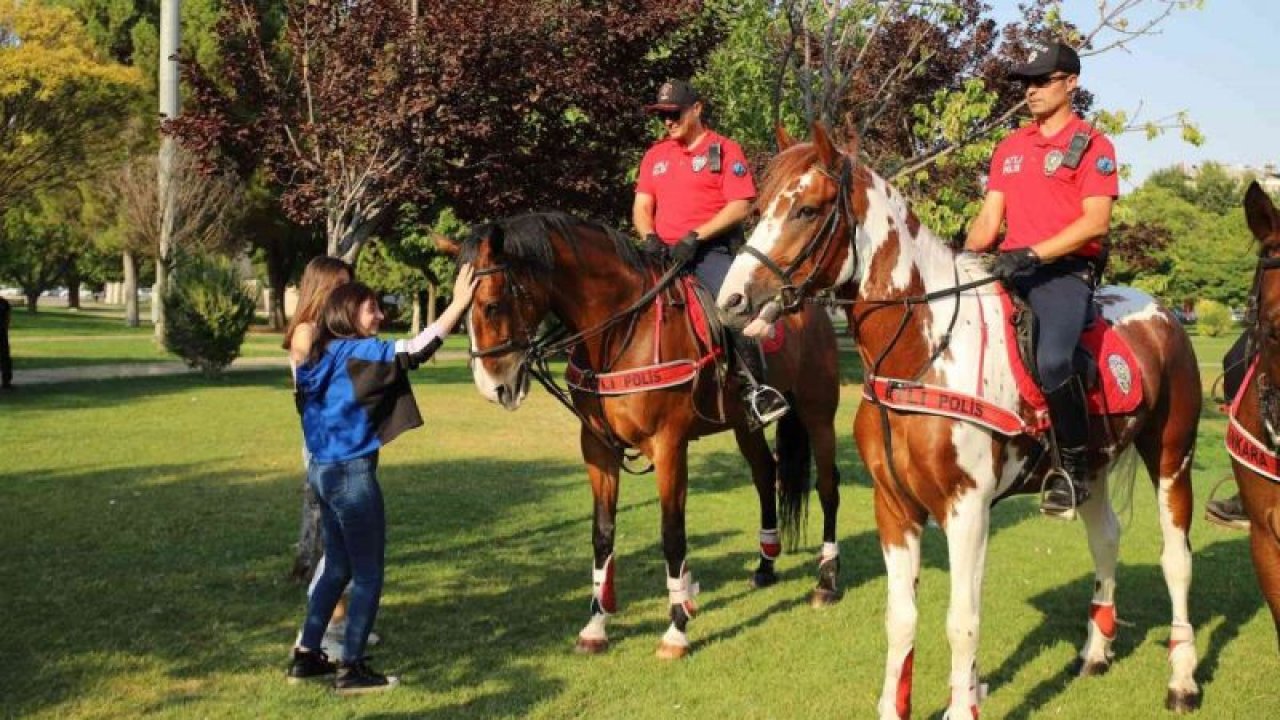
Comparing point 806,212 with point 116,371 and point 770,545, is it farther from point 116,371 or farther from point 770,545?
point 116,371

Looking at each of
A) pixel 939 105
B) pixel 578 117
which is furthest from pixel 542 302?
pixel 939 105

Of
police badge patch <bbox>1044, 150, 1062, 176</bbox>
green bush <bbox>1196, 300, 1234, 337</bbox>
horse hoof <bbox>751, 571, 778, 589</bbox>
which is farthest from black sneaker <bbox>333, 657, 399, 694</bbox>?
green bush <bbox>1196, 300, 1234, 337</bbox>

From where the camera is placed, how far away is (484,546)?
918 centimetres

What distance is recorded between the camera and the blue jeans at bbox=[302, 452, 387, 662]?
17.9ft

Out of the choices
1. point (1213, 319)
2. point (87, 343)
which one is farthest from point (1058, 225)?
point (1213, 319)

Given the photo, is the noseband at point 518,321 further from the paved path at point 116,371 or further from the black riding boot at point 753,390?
the paved path at point 116,371

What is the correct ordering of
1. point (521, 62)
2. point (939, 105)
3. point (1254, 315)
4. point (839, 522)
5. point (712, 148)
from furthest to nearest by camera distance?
point (939, 105) < point (839, 522) < point (521, 62) < point (712, 148) < point (1254, 315)

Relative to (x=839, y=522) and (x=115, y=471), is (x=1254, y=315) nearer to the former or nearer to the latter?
(x=839, y=522)

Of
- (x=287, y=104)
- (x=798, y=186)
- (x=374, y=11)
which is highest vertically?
(x=374, y=11)

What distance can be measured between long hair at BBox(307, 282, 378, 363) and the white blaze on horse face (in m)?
2.15

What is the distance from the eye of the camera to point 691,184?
22.9ft

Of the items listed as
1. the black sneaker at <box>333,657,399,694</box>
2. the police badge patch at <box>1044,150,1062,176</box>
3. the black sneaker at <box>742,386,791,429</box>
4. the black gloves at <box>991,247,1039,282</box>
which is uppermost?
the police badge patch at <box>1044,150,1062,176</box>

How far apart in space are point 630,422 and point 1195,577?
5.25 m

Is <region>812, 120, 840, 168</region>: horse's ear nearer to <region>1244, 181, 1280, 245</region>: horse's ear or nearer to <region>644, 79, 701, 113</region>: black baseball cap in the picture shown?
<region>1244, 181, 1280, 245</region>: horse's ear
